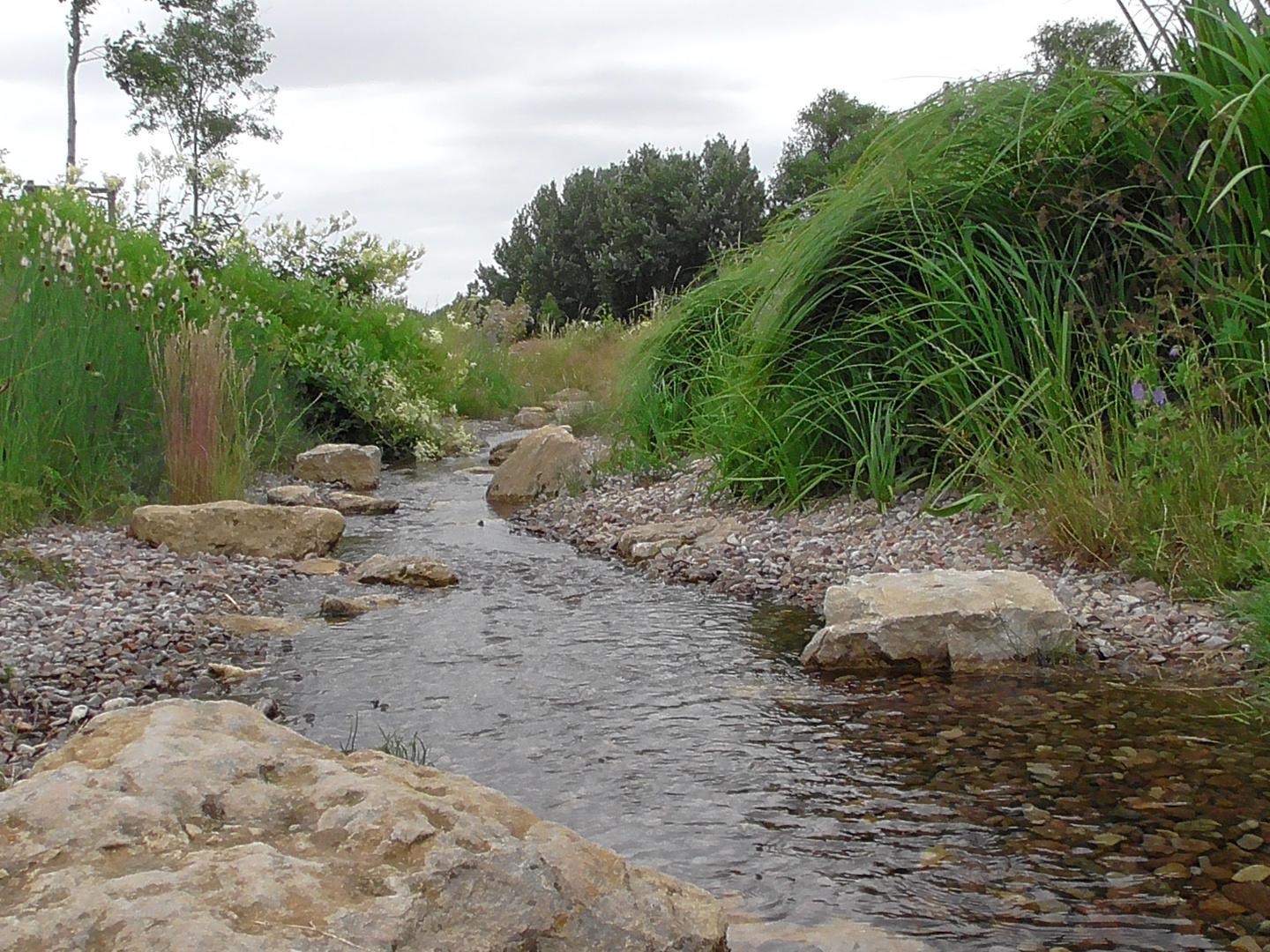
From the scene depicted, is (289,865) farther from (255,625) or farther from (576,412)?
(576,412)

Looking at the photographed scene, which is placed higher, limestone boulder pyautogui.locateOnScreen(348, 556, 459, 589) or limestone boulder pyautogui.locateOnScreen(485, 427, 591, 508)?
limestone boulder pyautogui.locateOnScreen(485, 427, 591, 508)

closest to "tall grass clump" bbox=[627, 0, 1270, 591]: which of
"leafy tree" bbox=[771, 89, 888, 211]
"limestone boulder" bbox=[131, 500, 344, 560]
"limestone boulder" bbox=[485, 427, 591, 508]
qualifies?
"limestone boulder" bbox=[485, 427, 591, 508]

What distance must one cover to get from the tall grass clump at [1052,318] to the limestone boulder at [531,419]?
8.91m

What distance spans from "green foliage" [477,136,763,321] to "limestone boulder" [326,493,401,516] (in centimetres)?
1555

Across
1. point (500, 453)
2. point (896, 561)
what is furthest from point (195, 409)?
point (500, 453)

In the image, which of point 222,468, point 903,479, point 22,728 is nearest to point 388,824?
point 22,728

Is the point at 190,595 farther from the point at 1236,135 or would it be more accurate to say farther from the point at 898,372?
the point at 1236,135

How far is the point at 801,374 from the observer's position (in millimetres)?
6000

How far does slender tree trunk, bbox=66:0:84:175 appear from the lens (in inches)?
891

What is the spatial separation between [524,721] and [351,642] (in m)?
1.23

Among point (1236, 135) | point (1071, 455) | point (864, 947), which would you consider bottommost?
point (864, 947)

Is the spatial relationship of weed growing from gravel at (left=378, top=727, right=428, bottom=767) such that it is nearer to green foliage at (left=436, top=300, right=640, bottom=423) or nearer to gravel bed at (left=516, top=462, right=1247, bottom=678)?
gravel bed at (left=516, top=462, right=1247, bottom=678)

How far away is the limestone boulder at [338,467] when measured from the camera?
950 cm

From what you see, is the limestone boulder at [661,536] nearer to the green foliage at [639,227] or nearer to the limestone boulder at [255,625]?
the limestone boulder at [255,625]
